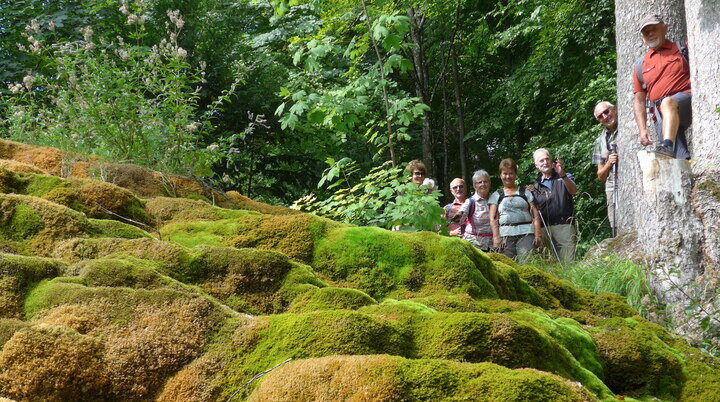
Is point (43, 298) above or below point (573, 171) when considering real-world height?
below

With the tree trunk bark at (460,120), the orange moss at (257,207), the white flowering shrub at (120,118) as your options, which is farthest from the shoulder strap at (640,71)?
the tree trunk bark at (460,120)

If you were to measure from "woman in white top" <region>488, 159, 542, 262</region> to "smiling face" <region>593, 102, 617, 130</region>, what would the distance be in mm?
1343

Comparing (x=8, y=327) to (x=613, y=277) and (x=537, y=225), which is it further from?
(x=537, y=225)

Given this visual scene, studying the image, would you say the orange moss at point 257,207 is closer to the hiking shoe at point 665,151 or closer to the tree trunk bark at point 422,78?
the hiking shoe at point 665,151

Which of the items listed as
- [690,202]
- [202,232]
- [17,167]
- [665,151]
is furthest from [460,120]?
[202,232]

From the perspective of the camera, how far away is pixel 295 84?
686cm

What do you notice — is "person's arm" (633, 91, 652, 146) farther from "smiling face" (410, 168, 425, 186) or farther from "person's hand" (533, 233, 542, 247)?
"smiling face" (410, 168, 425, 186)

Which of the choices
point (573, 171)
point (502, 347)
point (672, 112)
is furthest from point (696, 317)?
point (573, 171)

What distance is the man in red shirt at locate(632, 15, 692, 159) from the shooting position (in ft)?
18.9

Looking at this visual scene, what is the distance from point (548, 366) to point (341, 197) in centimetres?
367

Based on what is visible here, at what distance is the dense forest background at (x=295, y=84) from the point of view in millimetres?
5930

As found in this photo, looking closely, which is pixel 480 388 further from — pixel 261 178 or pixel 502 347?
pixel 261 178

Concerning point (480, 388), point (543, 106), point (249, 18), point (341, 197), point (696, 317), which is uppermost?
point (249, 18)

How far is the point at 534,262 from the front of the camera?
644 centimetres
